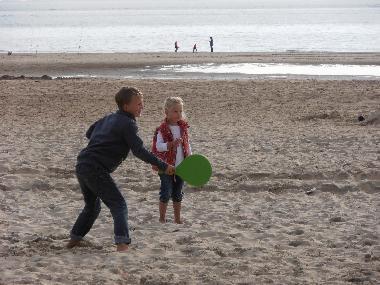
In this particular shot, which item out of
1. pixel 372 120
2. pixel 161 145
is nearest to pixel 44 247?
pixel 161 145

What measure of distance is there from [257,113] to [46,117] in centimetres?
493

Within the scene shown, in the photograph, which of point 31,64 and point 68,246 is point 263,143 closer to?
point 68,246

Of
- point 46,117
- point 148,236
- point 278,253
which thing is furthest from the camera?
point 46,117

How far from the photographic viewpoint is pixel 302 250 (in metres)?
6.00

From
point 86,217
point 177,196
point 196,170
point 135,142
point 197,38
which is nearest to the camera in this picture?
point 135,142

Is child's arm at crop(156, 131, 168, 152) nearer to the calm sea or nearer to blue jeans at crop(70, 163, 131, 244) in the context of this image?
blue jeans at crop(70, 163, 131, 244)

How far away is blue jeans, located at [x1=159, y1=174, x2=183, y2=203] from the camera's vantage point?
686 cm

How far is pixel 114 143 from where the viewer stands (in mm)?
5691

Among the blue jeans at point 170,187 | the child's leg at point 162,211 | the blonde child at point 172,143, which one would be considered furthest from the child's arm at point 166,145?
the child's leg at point 162,211

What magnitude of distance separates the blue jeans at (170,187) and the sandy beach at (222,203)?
0.98 ft

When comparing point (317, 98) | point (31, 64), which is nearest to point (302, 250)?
point (317, 98)

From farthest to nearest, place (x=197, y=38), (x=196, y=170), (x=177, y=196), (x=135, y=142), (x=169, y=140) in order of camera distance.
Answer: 1. (x=197, y=38)
2. (x=177, y=196)
3. (x=169, y=140)
4. (x=196, y=170)
5. (x=135, y=142)

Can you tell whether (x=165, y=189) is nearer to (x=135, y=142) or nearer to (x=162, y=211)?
(x=162, y=211)

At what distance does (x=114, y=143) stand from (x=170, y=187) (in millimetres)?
1367
